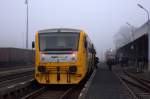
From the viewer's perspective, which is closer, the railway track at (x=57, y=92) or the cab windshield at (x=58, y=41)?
the railway track at (x=57, y=92)

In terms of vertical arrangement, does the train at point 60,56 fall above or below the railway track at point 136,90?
above

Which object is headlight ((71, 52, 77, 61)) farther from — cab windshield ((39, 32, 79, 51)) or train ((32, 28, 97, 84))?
cab windshield ((39, 32, 79, 51))

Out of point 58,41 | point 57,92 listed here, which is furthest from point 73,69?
point 58,41

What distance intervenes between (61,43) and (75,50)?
0.82 meters

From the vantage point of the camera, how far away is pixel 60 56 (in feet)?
70.1

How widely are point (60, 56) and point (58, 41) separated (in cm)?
95

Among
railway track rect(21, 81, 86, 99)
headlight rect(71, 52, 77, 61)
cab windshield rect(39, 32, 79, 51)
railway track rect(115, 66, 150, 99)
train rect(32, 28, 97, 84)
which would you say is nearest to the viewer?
railway track rect(115, 66, 150, 99)

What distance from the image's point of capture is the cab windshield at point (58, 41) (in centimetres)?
2172

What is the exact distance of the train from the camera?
21.1 metres

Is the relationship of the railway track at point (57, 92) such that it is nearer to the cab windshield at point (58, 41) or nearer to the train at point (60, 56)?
the train at point (60, 56)

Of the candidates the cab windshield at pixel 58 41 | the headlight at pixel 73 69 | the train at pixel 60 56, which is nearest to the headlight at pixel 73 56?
the train at pixel 60 56

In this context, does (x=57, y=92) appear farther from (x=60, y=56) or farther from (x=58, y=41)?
(x=58, y=41)

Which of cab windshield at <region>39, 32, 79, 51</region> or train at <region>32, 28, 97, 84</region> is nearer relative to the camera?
train at <region>32, 28, 97, 84</region>

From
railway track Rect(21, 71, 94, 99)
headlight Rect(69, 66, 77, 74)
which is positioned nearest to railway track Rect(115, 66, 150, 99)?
railway track Rect(21, 71, 94, 99)
